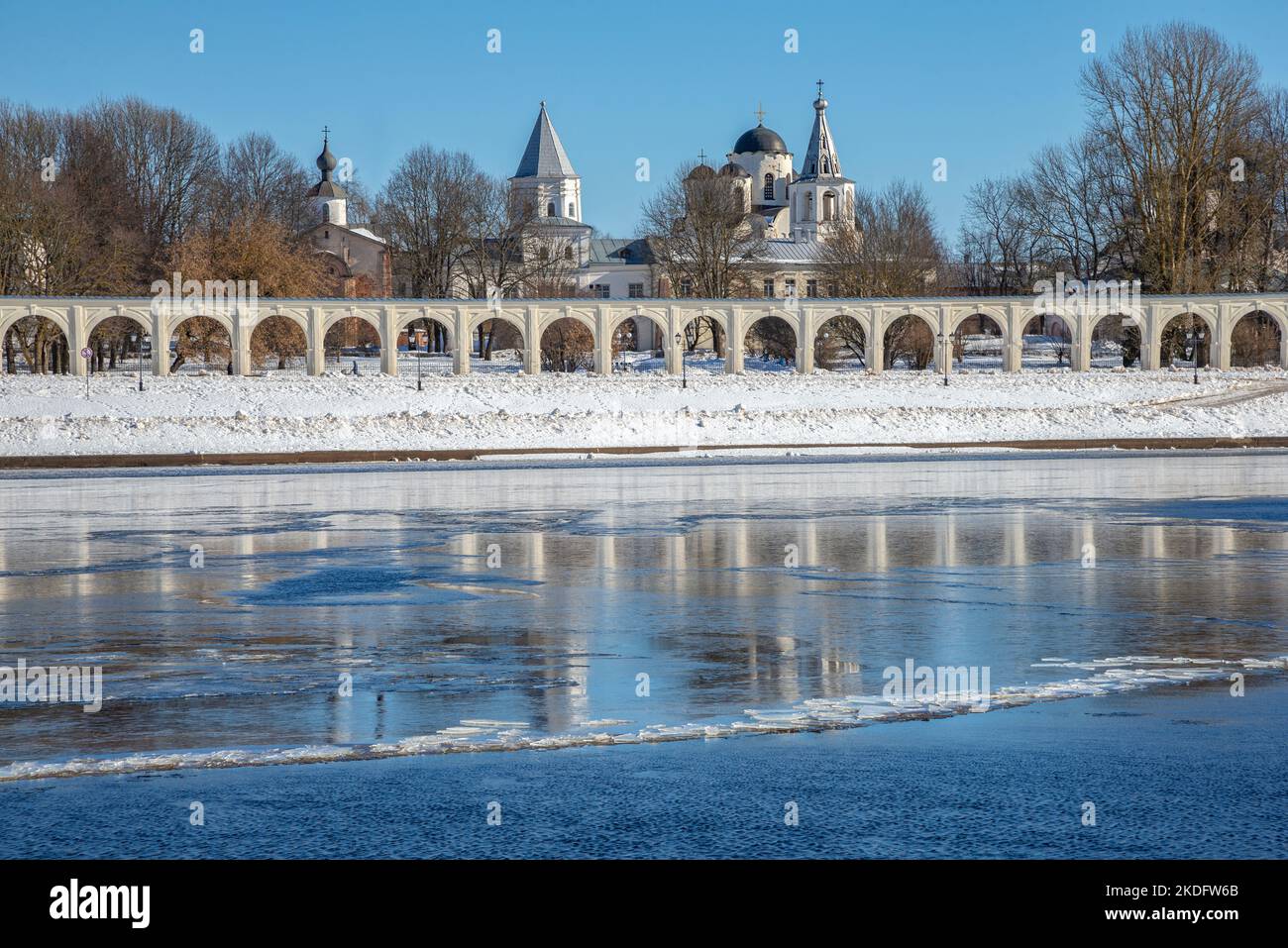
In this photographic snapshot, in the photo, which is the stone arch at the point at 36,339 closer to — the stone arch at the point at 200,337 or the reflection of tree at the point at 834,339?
the stone arch at the point at 200,337

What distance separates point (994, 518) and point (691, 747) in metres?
13.2

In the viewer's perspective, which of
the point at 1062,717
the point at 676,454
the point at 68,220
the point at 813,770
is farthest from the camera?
the point at 68,220

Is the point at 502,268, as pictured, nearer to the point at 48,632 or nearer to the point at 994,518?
the point at 994,518

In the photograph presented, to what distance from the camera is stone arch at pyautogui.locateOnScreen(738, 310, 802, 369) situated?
8506cm

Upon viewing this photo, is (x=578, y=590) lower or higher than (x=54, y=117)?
lower

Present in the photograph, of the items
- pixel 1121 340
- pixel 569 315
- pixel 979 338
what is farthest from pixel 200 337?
pixel 979 338

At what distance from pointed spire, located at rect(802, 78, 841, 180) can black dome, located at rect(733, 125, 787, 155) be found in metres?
4.79

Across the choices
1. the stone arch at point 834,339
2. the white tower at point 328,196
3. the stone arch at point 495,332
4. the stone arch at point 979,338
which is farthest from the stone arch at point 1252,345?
the white tower at point 328,196

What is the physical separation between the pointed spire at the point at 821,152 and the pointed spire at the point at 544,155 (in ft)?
74.0

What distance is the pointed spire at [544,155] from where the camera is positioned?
121 metres

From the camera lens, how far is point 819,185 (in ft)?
421
